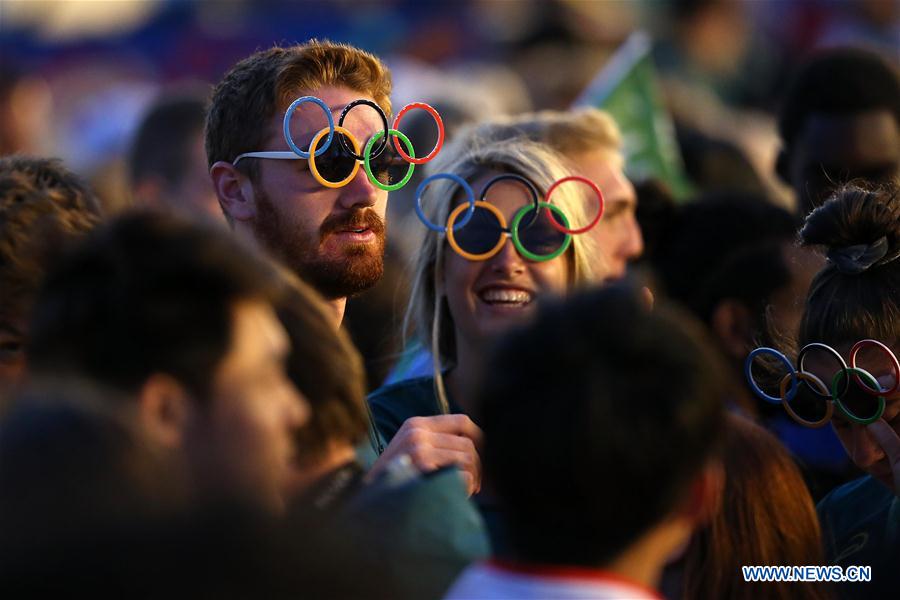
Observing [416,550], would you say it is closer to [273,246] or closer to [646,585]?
[646,585]

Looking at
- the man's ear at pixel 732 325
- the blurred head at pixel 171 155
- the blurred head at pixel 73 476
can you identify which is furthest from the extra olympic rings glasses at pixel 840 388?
the blurred head at pixel 171 155

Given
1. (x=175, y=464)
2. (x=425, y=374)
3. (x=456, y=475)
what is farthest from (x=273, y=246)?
(x=175, y=464)

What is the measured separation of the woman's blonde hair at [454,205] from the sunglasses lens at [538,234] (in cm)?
11

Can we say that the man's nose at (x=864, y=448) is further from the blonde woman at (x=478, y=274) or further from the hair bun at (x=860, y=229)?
the blonde woman at (x=478, y=274)

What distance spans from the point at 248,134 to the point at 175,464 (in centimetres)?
172

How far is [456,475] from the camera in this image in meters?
2.55

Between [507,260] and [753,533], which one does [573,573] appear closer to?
[753,533]

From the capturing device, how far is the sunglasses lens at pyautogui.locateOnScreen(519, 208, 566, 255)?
11.9 ft

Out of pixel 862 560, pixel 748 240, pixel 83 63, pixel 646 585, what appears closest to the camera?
pixel 646 585

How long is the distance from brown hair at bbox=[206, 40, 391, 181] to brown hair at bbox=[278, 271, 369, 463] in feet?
3.60

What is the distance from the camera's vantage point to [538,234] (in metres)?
3.64

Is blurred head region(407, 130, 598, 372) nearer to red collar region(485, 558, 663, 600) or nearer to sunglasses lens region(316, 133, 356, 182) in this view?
sunglasses lens region(316, 133, 356, 182)

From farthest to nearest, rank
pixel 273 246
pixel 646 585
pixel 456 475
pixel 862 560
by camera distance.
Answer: pixel 273 246
pixel 862 560
pixel 456 475
pixel 646 585

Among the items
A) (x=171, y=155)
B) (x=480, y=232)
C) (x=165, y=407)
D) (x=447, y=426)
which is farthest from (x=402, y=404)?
(x=171, y=155)
